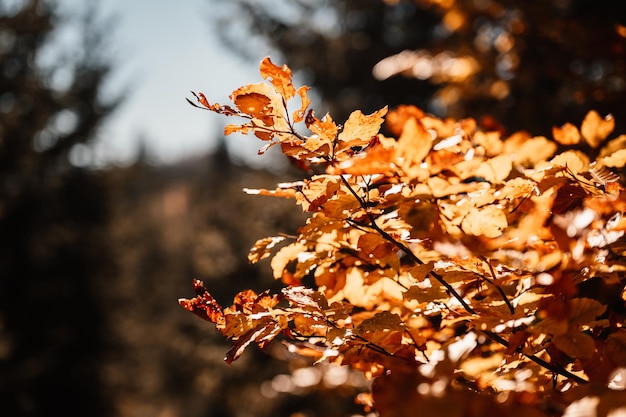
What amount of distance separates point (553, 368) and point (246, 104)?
2.12 ft

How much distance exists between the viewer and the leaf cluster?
57 cm

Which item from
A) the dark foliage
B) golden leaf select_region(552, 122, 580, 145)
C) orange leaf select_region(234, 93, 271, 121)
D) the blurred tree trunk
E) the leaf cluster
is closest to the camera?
the leaf cluster

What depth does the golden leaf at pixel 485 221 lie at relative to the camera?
71cm

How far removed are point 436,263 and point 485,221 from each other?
0.15 m

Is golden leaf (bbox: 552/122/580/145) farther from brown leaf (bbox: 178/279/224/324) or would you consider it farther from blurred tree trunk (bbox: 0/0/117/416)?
blurred tree trunk (bbox: 0/0/117/416)

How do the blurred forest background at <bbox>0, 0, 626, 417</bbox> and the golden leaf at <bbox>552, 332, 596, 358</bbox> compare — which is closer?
the golden leaf at <bbox>552, 332, 596, 358</bbox>

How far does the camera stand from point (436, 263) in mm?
844

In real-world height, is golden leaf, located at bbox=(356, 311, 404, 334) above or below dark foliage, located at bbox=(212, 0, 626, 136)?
above

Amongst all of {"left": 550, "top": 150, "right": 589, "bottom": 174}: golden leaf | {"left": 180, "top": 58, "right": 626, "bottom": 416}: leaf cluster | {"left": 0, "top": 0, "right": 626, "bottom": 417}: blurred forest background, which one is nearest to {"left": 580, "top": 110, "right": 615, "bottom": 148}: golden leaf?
{"left": 180, "top": 58, "right": 626, "bottom": 416}: leaf cluster

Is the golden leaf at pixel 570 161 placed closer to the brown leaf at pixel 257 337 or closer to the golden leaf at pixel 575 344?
the golden leaf at pixel 575 344

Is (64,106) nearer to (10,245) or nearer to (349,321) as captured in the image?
(10,245)

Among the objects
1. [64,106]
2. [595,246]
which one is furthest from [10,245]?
[595,246]

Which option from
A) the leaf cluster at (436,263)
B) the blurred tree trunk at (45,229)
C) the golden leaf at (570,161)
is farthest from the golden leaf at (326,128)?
the blurred tree trunk at (45,229)

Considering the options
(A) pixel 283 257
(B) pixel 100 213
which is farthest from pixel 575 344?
(B) pixel 100 213
